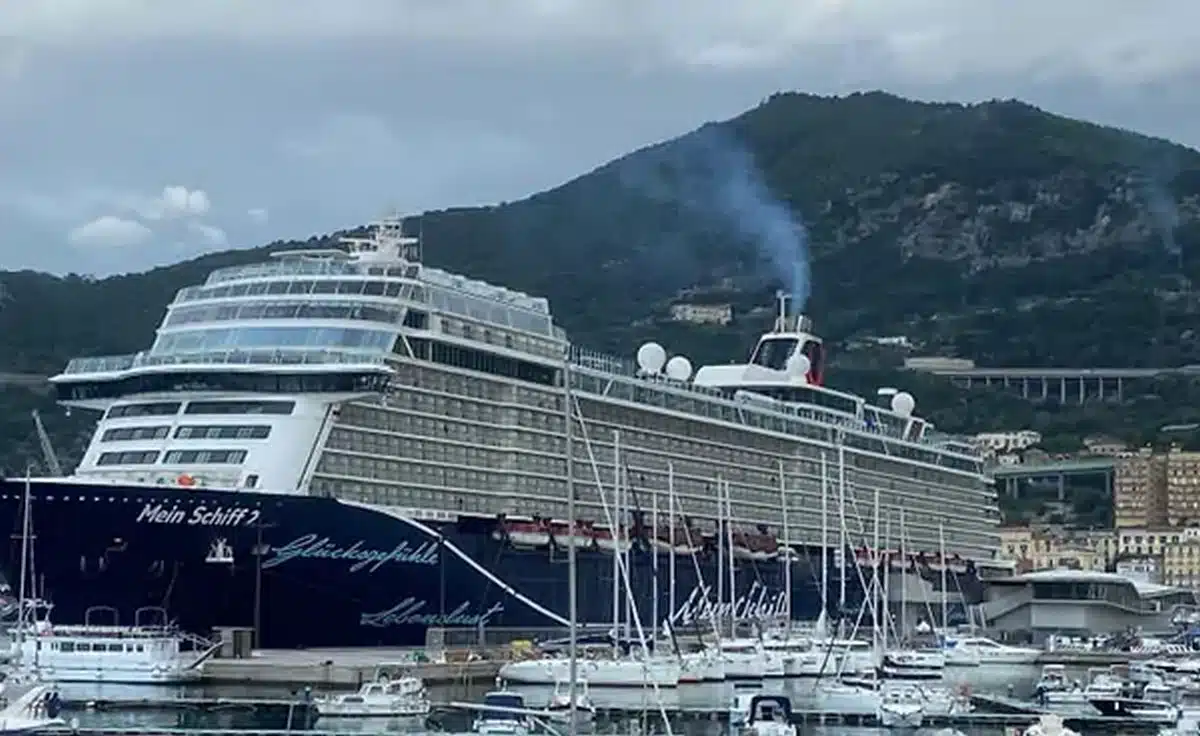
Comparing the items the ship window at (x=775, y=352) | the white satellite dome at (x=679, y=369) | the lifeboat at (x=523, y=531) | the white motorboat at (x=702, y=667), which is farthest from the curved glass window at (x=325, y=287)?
the ship window at (x=775, y=352)

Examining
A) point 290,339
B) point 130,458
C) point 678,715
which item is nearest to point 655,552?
point 290,339

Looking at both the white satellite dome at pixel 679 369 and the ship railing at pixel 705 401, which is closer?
the ship railing at pixel 705 401

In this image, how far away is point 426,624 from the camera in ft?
216

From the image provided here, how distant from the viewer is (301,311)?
65062mm

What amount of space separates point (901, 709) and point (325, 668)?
49.9 feet

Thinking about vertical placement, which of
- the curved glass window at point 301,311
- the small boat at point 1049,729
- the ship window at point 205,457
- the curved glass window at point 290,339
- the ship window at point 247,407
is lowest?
the small boat at point 1049,729

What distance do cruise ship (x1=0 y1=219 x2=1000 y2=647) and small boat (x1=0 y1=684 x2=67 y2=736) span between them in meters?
11.4

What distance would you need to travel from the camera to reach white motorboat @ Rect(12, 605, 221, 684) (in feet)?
203

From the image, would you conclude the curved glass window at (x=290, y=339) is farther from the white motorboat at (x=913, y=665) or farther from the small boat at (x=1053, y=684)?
the small boat at (x=1053, y=684)

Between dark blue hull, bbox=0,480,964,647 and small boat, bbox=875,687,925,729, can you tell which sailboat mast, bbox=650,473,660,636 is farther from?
small boat, bbox=875,687,925,729

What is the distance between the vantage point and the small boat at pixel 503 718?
50.2 m

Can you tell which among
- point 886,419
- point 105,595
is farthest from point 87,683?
point 886,419

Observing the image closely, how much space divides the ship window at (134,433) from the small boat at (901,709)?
810 inches

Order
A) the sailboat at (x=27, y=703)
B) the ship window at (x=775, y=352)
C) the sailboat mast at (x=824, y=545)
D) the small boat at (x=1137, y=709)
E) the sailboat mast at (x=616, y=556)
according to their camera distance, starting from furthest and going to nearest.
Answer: the ship window at (x=775, y=352) → the sailboat mast at (x=824, y=545) → the sailboat mast at (x=616, y=556) → the small boat at (x=1137, y=709) → the sailboat at (x=27, y=703)
